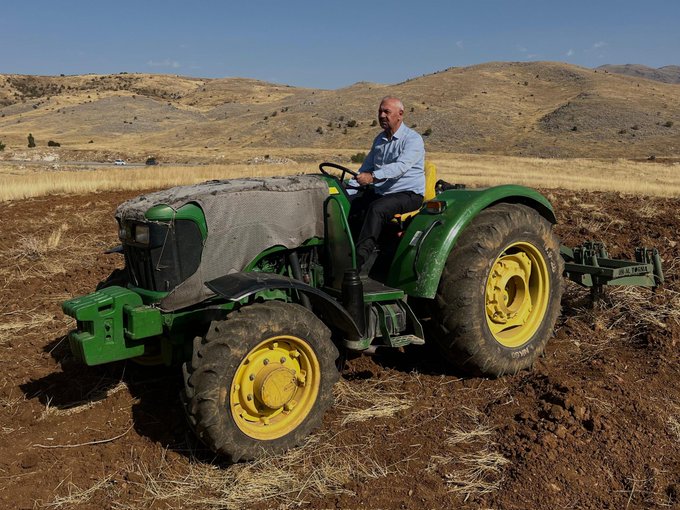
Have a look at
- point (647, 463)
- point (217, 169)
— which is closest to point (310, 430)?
point (647, 463)

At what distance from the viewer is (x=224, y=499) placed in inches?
122

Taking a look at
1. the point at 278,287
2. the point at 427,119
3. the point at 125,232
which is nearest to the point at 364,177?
the point at 278,287

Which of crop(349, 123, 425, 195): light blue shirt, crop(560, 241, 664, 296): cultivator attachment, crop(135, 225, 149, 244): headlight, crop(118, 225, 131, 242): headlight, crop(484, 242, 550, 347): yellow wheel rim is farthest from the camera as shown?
crop(560, 241, 664, 296): cultivator attachment

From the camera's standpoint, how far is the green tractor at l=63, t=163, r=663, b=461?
132 inches

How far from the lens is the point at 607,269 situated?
5.14 metres

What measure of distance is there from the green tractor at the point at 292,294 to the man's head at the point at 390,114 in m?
0.61

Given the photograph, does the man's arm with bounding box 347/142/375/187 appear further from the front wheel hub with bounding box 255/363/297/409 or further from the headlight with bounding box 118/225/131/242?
the headlight with bounding box 118/225/131/242

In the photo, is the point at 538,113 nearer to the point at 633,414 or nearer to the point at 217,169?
the point at 217,169

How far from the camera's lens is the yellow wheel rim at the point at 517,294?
14.9 ft

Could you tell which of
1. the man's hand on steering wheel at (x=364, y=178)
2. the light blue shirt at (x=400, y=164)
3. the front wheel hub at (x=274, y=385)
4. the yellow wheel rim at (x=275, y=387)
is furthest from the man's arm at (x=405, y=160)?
the front wheel hub at (x=274, y=385)

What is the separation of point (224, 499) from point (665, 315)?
14.4ft

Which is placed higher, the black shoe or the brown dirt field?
the black shoe

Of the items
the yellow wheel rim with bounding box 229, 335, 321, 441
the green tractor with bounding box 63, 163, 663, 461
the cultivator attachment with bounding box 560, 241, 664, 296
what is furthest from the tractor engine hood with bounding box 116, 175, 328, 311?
the cultivator attachment with bounding box 560, 241, 664, 296

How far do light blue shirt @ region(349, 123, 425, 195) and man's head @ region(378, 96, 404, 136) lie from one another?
0.07 meters
